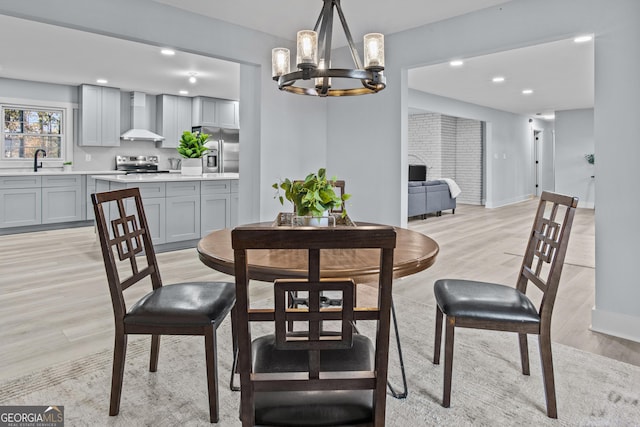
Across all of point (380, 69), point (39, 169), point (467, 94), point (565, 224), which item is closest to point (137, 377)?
point (380, 69)

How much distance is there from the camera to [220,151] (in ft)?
28.2

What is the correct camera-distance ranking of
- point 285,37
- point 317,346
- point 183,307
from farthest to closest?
1. point 285,37
2. point 183,307
3. point 317,346

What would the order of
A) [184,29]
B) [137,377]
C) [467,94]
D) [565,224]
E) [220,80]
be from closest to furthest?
[565,224] → [137,377] → [184,29] → [220,80] → [467,94]

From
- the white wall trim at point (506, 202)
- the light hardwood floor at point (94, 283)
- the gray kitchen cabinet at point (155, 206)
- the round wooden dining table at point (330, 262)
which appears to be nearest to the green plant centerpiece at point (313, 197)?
the round wooden dining table at point (330, 262)

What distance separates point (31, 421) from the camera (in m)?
1.77

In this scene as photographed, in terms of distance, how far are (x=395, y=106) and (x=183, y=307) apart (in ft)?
9.65

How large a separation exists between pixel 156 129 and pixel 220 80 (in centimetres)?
226

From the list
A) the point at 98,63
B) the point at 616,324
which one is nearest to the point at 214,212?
the point at 98,63

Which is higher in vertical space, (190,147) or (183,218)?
(190,147)

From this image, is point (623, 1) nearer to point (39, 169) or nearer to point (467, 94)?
point (467, 94)

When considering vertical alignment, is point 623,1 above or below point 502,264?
above

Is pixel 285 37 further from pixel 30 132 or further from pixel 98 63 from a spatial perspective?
pixel 30 132

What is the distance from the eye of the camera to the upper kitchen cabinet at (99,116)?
23.5 ft

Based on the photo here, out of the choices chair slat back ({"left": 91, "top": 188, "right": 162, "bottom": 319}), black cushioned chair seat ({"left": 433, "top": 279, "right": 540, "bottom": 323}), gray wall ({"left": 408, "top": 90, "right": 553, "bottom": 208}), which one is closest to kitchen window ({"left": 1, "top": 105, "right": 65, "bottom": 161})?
chair slat back ({"left": 91, "top": 188, "right": 162, "bottom": 319})
